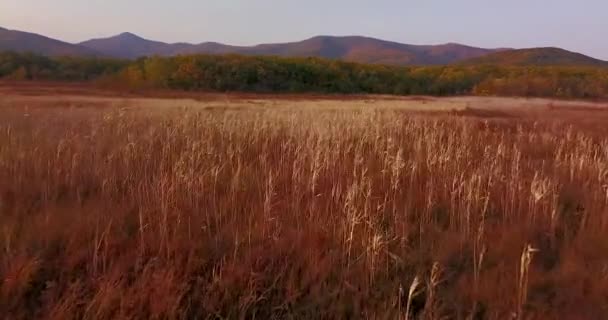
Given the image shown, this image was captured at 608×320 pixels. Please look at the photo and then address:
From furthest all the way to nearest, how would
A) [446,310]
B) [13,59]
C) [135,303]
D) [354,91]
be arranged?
[354,91] → [13,59] → [446,310] → [135,303]

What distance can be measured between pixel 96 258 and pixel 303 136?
486 centimetres

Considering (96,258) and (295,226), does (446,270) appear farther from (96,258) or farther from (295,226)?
(96,258)

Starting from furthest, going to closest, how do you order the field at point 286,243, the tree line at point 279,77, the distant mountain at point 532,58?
the distant mountain at point 532,58, the tree line at point 279,77, the field at point 286,243

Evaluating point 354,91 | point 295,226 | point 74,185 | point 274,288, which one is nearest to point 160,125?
point 74,185

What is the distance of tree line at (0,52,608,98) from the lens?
5009 centimetres

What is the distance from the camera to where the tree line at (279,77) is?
50.1 meters

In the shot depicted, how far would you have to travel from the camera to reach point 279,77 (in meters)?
53.7

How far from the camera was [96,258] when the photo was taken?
9.79ft

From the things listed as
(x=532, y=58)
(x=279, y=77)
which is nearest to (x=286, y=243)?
(x=279, y=77)

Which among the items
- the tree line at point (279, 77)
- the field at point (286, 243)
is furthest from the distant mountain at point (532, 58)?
the field at point (286, 243)

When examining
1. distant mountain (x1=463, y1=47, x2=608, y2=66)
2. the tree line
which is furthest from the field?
distant mountain (x1=463, y1=47, x2=608, y2=66)

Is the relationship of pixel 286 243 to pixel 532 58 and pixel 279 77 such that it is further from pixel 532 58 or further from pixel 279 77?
pixel 532 58

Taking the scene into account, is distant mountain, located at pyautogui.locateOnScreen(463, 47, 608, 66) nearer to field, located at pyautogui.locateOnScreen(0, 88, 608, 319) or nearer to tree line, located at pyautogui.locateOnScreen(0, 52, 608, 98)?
tree line, located at pyautogui.locateOnScreen(0, 52, 608, 98)

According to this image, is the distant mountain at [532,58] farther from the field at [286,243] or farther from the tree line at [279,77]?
the field at [286,243]
